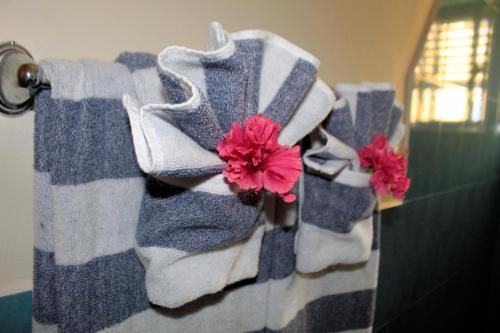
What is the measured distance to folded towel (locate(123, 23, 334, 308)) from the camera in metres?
0.30

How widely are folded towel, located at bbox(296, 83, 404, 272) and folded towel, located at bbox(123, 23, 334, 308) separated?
0.10 metres

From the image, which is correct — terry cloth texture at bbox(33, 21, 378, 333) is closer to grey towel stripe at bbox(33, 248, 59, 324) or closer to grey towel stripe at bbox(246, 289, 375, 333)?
grey towel stripe at bbox(33, 248, 59, 324)

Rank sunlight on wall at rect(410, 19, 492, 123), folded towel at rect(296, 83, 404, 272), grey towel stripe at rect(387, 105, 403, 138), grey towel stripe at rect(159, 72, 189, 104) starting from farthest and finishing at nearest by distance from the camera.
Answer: sunlight on wall at rect(410, 19, 492, 123), grey towel stripe at rect(387, 105, 403, 138), folded towel at rect(296, 83, 404, 272), grey towel stripe at rect(159, 72, 189, 104)

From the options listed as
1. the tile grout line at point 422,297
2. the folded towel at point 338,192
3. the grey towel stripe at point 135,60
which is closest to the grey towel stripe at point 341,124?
the folded towel at point 338,192

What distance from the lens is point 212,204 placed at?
13.5 inches

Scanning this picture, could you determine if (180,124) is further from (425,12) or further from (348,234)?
(425,12)

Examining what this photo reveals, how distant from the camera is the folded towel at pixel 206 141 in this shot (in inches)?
11.7

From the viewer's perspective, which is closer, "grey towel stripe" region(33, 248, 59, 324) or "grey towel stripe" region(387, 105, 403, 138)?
"grey towel stripe" region(33, 248, 59, 324)

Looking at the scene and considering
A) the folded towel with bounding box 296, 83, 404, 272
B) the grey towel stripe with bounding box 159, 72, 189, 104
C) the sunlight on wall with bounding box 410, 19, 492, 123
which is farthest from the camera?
the sunlight on wall with bounding box 410, 19, 492, 123

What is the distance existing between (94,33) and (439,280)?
144 centimetres

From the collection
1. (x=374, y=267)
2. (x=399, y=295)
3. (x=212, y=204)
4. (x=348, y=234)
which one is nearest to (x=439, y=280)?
(x=399, y=295)

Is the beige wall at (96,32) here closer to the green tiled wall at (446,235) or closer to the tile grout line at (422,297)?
the green tiled wall at (446,235)

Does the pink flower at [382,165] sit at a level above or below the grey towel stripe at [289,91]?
below

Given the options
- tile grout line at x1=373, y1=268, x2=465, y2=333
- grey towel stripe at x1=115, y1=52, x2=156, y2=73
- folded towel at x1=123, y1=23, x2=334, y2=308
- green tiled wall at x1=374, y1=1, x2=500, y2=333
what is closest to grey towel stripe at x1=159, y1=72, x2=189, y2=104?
folded towel at x1=123, y1=23, x2=334, y2=308
